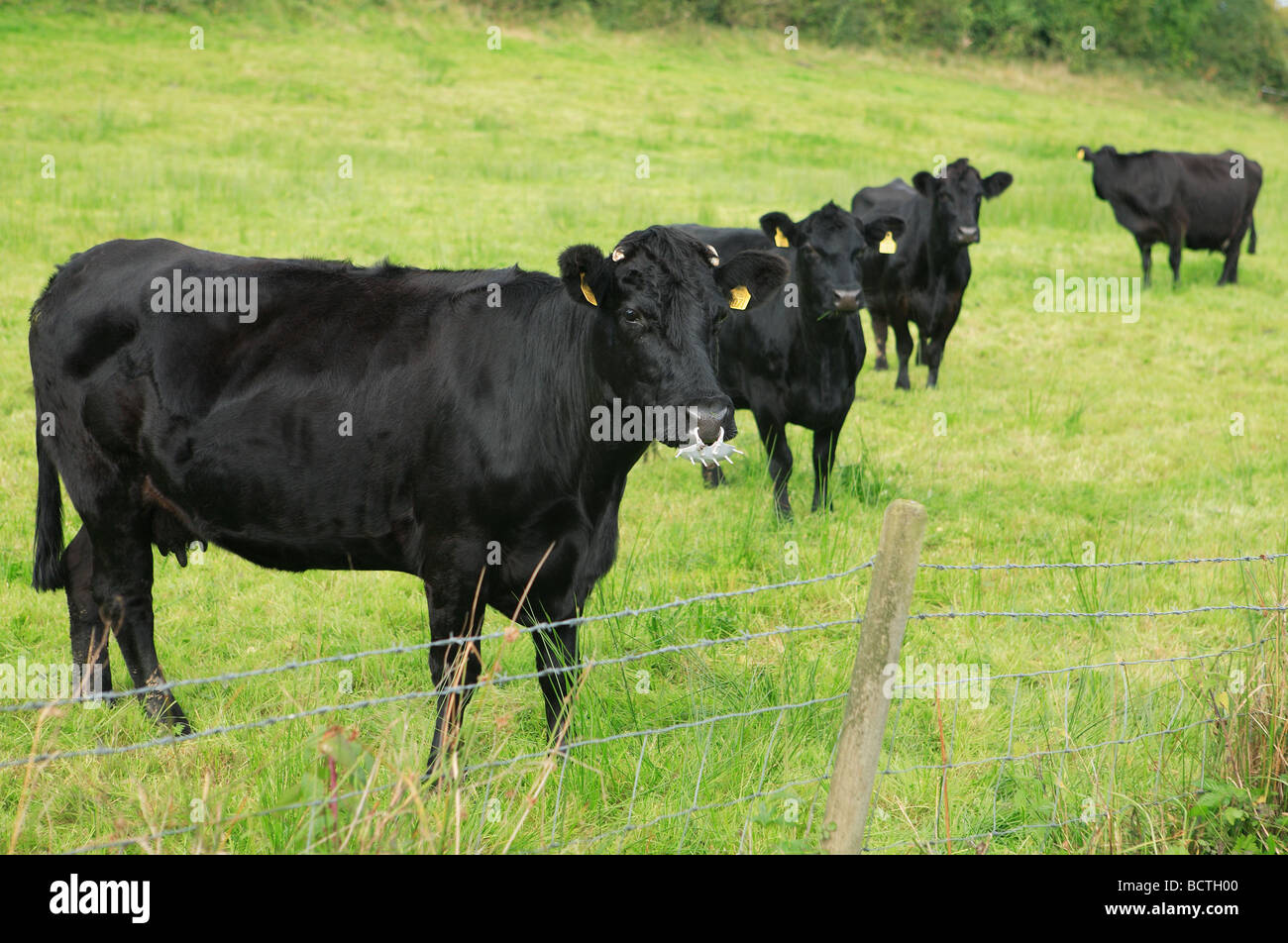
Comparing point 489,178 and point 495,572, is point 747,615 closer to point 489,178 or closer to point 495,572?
point 495,572

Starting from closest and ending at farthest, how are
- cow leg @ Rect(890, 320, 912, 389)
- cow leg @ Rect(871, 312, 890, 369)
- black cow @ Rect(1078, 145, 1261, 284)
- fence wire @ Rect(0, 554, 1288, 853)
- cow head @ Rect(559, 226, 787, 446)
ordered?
fence wire @ Rect(0, 554, 1288, 853), cow head @ Rect(559, 226, 787, 446), cow leg @ Rect(890, 320, 912, 389), cow leg @ Rect(871, 312, 890, 369), black cow @ Rect(1078, 145, 1261, 284)

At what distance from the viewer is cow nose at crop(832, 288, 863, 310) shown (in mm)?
7441

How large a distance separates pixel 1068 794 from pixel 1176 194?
49.4 ft

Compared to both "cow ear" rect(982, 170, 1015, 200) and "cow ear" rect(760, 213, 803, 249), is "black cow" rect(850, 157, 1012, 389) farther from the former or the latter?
"cow ear" rect(760, 213, 803, 249)

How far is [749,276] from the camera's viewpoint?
464cm

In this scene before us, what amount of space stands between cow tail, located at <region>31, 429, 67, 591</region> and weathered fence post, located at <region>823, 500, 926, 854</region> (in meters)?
3.50

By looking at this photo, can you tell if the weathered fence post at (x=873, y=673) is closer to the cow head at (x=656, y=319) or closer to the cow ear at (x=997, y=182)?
the cow head at (x=656, y=319)

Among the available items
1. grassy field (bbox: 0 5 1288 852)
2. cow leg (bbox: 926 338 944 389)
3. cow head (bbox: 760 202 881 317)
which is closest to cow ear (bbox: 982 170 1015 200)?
grassy field (bbox: 0 5 1288 852)

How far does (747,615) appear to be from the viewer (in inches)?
216

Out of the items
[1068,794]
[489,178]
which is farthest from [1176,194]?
[1068,794]

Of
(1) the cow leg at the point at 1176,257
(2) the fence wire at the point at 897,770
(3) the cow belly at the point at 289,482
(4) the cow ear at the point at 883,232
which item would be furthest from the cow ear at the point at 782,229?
(1) the cow leg at the point at 1176,257

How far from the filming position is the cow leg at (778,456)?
7617 millimetres

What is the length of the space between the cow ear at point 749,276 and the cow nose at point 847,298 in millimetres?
2771

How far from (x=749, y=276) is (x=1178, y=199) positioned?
14.3 metres
